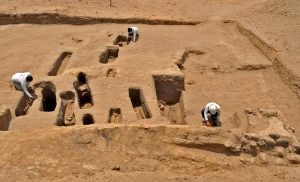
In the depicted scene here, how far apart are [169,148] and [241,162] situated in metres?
1.38

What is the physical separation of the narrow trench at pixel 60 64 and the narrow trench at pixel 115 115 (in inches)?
117

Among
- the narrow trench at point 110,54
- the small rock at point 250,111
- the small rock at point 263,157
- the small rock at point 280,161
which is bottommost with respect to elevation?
the small rock at point 280,161

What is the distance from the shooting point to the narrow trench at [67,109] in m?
9.60

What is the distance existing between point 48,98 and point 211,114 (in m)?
4.16

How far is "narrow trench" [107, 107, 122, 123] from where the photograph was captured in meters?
9.48

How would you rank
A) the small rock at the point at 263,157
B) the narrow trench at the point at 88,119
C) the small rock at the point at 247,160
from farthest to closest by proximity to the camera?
the narrow trench at the point at 88,119 → the small rock at the point at 263,157 → the small rock at the point at 247,160

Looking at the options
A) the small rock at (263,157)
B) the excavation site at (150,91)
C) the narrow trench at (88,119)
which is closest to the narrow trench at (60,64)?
the excavation site at (150,91)

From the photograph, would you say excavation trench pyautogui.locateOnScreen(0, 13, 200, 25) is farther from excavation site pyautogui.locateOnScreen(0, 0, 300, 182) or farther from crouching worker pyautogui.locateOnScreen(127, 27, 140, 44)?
crouching worker pyautogui.locateOnScreen(127, 27, 140, 44)

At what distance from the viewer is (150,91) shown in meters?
10.3

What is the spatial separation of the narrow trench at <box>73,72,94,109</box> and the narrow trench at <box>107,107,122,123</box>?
114 centimetres

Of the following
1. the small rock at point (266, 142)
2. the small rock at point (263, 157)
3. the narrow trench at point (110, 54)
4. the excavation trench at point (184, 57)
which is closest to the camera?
the small rock at point (263, 157)

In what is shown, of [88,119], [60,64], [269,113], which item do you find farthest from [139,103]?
[60,64]

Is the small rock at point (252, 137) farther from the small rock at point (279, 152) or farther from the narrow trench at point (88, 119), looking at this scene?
the narrow trench at point (88, 119)

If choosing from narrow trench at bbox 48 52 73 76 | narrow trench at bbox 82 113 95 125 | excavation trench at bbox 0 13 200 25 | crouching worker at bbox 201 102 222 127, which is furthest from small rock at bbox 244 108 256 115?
excavation trench at bbox 0 13 200 25
